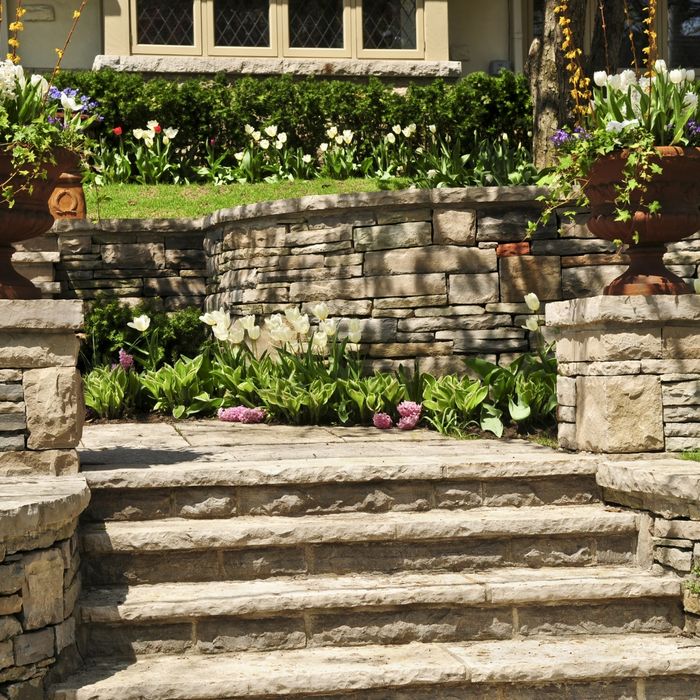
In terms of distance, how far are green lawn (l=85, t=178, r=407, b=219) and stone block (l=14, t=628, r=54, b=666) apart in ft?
20.3

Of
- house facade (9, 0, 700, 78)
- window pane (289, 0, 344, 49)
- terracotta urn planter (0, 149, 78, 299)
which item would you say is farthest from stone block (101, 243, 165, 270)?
window pane (289, 0, 344, 49)

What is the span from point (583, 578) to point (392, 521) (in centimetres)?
82

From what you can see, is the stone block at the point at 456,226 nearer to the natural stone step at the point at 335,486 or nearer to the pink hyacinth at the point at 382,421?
the pink hyacinth at the point at 382,421

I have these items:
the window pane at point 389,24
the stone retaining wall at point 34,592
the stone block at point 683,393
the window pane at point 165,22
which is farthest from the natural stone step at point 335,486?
the window pane at point 389,24

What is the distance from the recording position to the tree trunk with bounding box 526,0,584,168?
28.7 feet

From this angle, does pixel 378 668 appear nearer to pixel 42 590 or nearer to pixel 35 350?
pixel 42 590

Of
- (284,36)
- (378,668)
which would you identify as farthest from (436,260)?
(284,36)

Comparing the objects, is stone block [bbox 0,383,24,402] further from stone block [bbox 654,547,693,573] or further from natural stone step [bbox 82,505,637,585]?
stone block [bbox 654,547,693,573]

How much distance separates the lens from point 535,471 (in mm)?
5133

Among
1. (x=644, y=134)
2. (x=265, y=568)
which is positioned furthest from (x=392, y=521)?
(x=644, y=134)

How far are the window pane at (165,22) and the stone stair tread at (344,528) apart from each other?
9.40 metres

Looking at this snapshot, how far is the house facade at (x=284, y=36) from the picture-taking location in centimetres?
1284

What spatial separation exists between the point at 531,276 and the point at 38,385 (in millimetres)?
3769

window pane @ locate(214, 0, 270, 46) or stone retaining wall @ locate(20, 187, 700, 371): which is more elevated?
window pane @ locate(214, 0, 270, 46)
